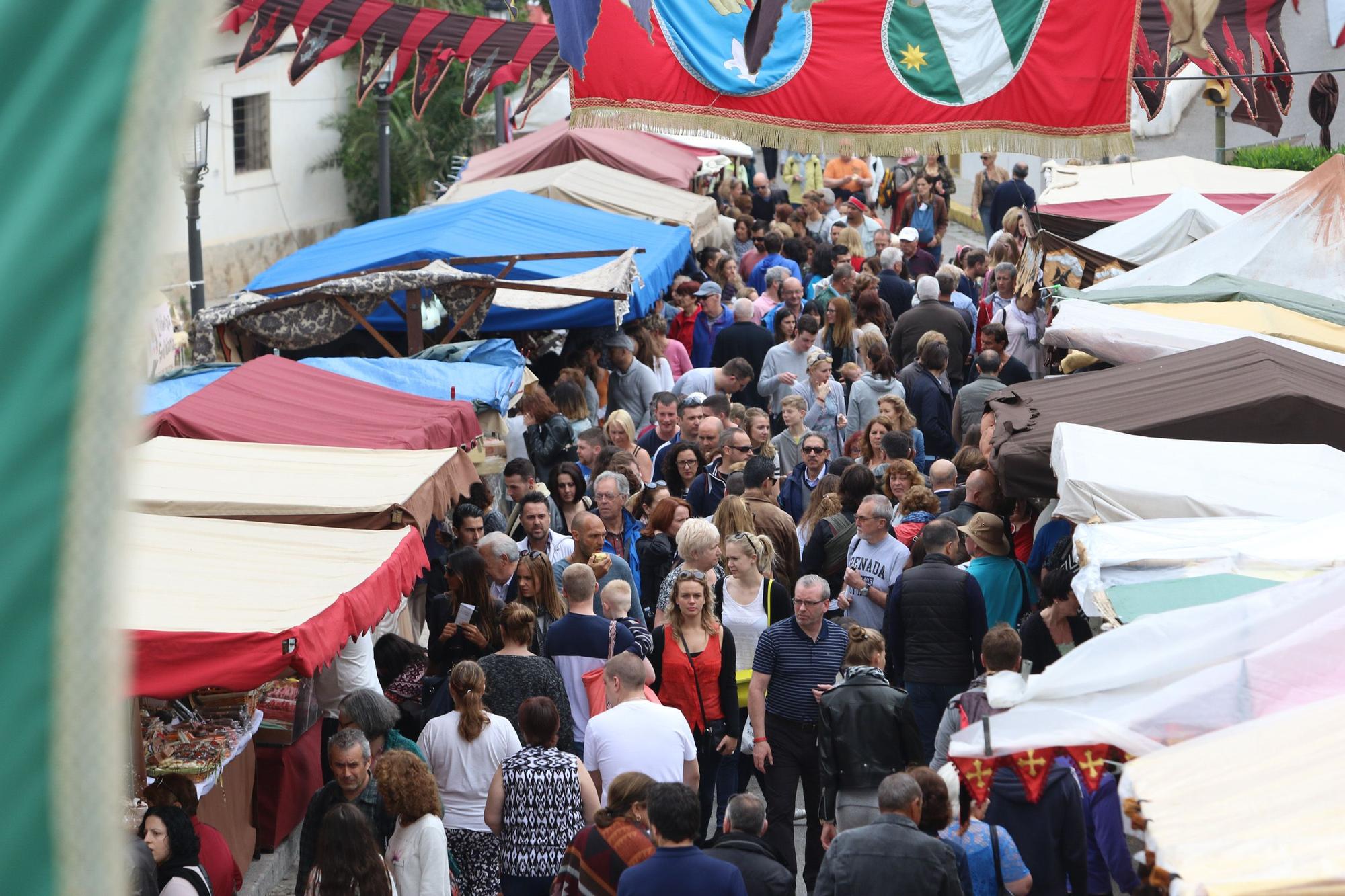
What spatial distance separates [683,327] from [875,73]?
27.2 feet

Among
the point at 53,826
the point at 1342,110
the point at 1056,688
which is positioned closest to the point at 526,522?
the point at 1056,688

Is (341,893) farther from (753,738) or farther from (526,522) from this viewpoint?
(526,522)

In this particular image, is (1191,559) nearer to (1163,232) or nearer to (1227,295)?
(1227,295)

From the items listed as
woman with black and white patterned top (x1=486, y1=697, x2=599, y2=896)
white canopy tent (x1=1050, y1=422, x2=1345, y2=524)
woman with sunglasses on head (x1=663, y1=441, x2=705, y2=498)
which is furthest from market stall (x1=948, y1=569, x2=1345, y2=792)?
woman with sunglasses on head (x1=663, y1=441, x2=705, y2=498)

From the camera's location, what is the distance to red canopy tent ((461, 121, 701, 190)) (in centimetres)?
2266

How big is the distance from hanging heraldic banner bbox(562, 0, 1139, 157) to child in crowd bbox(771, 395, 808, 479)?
2.86m

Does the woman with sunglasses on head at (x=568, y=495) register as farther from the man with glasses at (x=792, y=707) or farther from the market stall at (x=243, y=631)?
the man with glasses at (x=792, y=707)

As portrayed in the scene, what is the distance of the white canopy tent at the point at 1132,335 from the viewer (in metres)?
9.41

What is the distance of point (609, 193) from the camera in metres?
20.2

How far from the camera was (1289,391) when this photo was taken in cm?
768

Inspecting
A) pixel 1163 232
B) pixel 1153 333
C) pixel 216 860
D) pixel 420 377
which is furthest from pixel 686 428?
pixel 216 860

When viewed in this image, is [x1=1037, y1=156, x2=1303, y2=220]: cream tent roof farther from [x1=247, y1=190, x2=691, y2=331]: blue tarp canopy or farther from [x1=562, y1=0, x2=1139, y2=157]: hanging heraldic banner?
[x1=562, y1=0, x2=1139, y2=157]: hanging heraldic banner

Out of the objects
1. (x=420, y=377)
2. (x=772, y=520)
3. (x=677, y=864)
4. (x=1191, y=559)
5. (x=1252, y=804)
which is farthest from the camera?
(x=420, y=377)

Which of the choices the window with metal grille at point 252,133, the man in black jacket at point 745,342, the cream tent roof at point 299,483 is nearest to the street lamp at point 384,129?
the man in black jacket at point 745,342
